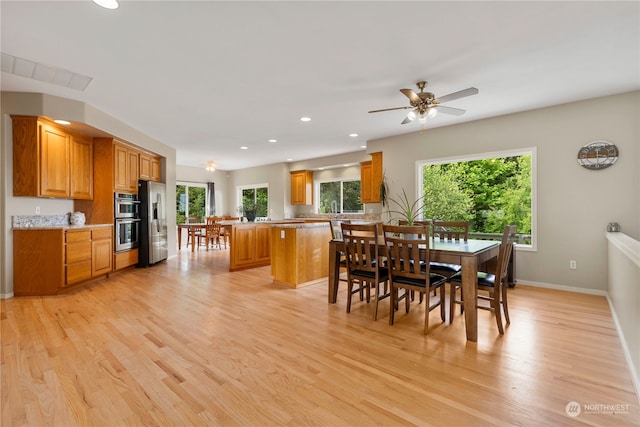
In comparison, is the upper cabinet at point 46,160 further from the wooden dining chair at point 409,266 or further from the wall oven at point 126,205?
the wooden dining chair at point 409,266

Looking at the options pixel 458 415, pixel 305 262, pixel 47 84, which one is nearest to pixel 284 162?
pixel 305 262

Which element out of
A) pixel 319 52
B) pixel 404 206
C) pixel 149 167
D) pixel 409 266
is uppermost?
pixel 319 52

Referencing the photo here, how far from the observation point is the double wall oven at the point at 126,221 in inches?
197

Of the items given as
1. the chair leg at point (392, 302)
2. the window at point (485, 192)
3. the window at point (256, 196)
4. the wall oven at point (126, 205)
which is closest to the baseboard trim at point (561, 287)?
the window at point (485, 192)

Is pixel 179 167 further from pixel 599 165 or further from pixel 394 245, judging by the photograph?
pixel 599 165

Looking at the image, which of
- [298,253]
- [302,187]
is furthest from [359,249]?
[302,187]

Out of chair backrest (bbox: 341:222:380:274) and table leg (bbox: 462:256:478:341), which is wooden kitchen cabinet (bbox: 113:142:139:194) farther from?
table leg (bbox: 462:256:478:341)

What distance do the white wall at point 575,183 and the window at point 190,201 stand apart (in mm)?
8418

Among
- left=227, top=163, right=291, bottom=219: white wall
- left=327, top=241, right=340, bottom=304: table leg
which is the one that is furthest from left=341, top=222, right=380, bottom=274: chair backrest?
left=227, top=163, right=291, bottom=219: white wall

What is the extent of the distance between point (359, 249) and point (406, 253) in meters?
0.54

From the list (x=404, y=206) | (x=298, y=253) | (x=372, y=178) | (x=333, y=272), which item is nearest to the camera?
(x=333, y=272)

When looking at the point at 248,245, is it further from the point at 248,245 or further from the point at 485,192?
the point at 485,192

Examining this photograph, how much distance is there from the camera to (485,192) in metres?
4.91

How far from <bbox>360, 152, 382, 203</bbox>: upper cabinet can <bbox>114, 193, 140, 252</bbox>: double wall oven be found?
4603mm
